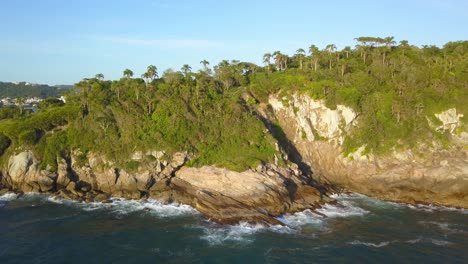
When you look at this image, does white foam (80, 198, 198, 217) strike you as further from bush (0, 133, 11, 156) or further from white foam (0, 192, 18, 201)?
bush (0, 133, 11, 156)

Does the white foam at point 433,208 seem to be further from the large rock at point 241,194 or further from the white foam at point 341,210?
the large rock at point 241,194

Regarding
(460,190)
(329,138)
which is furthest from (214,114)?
(460,190)

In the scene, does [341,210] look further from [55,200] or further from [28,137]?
[28,137]

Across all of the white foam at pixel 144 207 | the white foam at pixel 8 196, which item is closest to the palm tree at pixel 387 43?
the white foam at pixel 144 207

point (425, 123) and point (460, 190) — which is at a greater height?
point (425, 123)

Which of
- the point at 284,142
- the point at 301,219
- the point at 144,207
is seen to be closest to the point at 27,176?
the point at 144,207

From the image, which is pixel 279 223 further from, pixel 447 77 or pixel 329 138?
pixel 447 77
